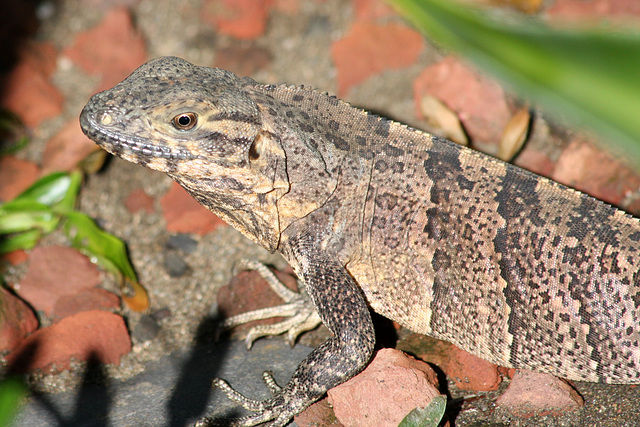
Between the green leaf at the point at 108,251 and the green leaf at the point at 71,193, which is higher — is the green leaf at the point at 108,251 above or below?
below

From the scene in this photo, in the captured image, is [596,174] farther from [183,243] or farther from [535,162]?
[183,243]

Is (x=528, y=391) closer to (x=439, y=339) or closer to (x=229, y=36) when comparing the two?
(x=439, y=339)

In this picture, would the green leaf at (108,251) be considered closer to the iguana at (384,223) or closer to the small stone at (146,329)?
the small stone at (146,329)

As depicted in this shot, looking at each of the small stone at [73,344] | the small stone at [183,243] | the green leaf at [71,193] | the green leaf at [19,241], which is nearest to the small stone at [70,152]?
the green leaf at [71,193]

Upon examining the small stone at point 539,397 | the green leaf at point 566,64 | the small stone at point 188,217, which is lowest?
the small stone at point 188,217

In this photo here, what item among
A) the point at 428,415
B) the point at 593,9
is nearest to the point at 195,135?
the point at 428,415

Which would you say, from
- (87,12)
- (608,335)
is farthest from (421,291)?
(87,12)

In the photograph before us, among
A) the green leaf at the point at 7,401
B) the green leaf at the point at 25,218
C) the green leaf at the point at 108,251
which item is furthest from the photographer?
the green leaf at the point at 25,218
